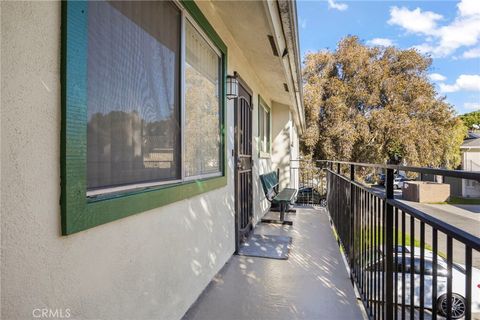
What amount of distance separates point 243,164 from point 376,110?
1332cm

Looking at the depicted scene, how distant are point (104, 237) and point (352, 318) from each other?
1.91 metres

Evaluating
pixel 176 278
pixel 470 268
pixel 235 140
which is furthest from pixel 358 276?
pixel 235 140

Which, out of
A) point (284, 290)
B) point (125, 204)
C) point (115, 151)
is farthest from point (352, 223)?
point (115, 151)

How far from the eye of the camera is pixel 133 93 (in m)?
1.62

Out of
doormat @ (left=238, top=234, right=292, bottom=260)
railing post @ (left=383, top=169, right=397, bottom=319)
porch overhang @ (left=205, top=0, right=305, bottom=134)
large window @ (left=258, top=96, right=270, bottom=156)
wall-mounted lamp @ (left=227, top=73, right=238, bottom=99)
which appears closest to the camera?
railing post @ (left=383, top=169, right=397, bottom=319)

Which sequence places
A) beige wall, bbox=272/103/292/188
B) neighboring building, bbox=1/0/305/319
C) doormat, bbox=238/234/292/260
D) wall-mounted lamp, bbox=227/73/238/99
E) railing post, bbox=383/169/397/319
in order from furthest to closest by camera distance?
beige wall, bbox=272/103/292/188, doormat, bbox=238/234/292/260, wall-mounted lamp, bbox=227/73/238/99, railing post, bbox=383/169/397/319, neighboring building, bbox=1/0/305/319

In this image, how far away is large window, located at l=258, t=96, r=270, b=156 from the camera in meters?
6.09

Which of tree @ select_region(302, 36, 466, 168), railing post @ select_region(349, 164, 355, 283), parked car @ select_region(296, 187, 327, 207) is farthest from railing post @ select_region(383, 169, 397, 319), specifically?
tree @ select_region(302, 36, 466, 168)

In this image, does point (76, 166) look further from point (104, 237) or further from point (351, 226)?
point (351, 226)

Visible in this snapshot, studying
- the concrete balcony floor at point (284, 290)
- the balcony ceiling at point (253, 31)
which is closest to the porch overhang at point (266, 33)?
the balcony ceiling at point (253, 31)

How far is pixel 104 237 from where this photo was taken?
136cm

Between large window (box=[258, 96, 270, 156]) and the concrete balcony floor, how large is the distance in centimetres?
275

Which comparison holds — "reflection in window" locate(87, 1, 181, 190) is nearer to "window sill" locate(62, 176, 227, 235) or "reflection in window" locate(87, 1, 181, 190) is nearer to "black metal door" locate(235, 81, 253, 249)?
"window sill" locate(62, 176, 227, 235)

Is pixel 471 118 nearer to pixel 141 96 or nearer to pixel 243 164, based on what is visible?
pixel 243 164
